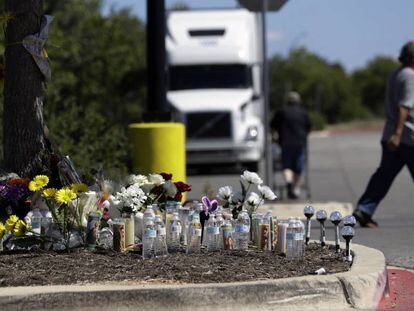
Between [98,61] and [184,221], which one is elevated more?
[98,61]

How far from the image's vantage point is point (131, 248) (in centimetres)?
711

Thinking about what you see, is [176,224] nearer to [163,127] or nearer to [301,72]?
[163,127]

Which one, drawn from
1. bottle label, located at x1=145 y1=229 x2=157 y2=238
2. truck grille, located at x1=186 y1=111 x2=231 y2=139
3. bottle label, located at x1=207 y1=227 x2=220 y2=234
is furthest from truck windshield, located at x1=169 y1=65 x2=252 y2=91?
bottle label, located at x1=145 y1=229 x2=157 y2=238

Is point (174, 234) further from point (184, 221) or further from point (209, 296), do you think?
point (209, 296)

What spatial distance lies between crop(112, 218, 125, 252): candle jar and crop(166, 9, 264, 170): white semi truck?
47.6 feet

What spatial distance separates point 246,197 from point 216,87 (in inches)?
569

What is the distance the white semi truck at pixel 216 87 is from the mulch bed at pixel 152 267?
1452 centimetres

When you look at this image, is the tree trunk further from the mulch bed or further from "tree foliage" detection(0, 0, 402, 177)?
the mulch bed

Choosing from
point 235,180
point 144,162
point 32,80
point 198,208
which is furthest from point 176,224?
point 235,180

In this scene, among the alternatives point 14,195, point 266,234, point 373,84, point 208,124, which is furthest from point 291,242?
point 373,84

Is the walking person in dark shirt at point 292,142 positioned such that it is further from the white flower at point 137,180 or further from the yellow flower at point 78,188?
the yellow flower at point 78,188

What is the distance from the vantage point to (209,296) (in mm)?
5918

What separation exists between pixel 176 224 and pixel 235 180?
41.6 feet

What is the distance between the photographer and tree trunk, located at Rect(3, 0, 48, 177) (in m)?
7.84
